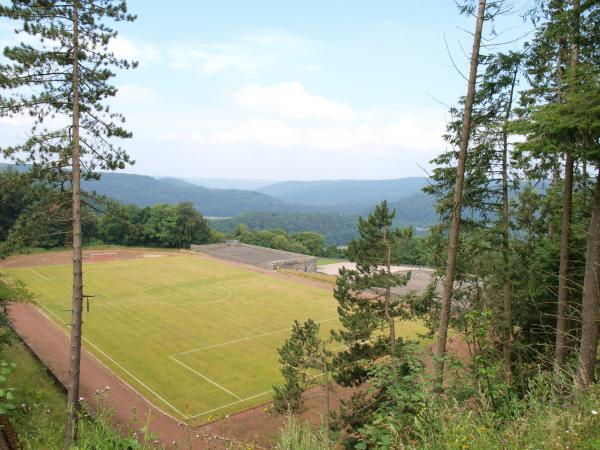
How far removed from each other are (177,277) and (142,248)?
19887 mm

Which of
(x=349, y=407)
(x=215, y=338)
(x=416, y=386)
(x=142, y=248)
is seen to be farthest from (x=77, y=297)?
(x=142, y=248)

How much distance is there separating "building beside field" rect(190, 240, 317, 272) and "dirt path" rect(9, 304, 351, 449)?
2775 centimetres

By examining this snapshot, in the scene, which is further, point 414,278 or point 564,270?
point 414,278

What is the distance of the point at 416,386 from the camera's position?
6.18 metres

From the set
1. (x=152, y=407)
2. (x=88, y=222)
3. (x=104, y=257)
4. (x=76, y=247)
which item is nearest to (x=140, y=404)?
(x=152, y=407)

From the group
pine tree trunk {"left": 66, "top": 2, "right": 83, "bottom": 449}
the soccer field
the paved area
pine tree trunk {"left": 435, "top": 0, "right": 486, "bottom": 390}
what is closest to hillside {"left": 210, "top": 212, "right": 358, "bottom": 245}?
the paved area

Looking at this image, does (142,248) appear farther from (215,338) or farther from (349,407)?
(349,407)

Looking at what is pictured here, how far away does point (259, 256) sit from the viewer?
57562 millimetres

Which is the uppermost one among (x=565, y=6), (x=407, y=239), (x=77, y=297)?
(x=565, y=6)

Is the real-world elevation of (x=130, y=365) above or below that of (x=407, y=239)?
below

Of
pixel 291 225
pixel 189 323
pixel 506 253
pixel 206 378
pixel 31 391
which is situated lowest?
pixel 291 225

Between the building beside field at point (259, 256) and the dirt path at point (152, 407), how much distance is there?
2775 cm

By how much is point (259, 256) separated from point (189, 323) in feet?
91.6

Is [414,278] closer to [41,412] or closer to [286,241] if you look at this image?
[286,241]
